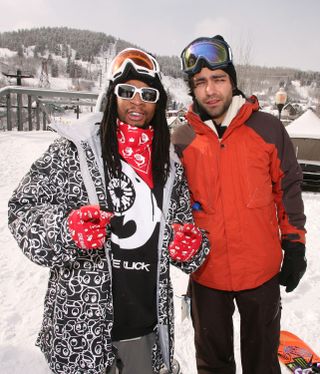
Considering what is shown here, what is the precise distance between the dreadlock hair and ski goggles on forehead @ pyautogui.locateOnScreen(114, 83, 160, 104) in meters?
0.05

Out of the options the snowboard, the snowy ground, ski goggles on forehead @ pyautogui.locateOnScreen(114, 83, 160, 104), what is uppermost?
ski goggles on forehead @ pyautogui.locateOnScreen(114, 83, 160, 104)

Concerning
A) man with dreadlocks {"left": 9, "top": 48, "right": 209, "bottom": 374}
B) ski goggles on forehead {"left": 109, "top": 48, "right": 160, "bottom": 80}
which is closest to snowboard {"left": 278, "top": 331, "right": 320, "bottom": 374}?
man with dreadlocks {"left": 9, "top": 48, "right": 209, "bottom": 374}

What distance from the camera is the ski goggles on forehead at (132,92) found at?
1702 millimetres

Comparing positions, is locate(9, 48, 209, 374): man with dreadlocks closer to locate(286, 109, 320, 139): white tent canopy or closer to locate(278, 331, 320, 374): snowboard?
locate(278, 331, 320, 374): snowboard

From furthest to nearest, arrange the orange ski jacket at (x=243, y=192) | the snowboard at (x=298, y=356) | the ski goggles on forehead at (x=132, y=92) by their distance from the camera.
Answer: the snowboard at (x=298, y=356), the orange ski jacket at (x=243, y=192), the ski goggles on forehead at (x=132, y=92)

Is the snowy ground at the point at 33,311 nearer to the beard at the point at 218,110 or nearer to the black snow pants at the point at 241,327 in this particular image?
the black snow pants at the point at 241,327

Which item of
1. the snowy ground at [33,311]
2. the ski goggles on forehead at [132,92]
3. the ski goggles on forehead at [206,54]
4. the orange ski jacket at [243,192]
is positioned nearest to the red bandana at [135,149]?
the ski goggles on forehead at [132,92]

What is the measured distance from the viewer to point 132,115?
170 cm

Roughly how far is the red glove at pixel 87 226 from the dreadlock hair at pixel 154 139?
1.02 ft

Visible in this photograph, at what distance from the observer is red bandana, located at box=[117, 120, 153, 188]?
165 cm

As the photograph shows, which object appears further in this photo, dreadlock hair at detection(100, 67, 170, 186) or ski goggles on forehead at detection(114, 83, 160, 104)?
ski goggles on forehead at detection(114, 83, 160, 104)

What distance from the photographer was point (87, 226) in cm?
134

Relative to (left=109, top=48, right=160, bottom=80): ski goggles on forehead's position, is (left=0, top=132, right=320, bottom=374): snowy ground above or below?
below

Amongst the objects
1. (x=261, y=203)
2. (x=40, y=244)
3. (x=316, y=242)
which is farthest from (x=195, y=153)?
(x=316, y=242)
